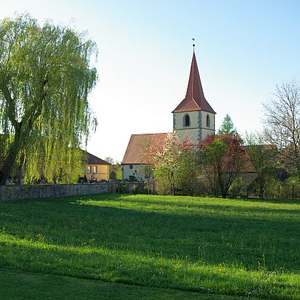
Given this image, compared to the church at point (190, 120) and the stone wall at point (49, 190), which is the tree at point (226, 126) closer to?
the church at point (190, 120)

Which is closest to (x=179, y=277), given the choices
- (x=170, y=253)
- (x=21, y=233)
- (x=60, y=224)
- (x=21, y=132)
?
(x=170, y=253)

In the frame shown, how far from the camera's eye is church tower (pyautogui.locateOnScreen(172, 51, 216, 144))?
205 ft

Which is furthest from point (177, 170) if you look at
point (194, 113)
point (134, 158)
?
point (134, 158)

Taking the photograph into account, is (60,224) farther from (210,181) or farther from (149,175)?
(149,175)

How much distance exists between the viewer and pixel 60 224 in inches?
587

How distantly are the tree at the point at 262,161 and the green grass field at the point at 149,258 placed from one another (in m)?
21.3

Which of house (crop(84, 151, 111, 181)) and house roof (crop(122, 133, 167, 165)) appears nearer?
house roof (crop(122, 133, 167, 165))

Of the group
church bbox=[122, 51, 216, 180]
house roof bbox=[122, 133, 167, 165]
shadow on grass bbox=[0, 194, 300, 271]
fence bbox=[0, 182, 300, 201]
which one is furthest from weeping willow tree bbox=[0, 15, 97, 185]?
house roof bbox=[122, 133, 167, 165]

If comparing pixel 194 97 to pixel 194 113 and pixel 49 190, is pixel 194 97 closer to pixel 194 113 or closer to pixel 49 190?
pixel 194 113

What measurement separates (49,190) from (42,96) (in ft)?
24.2

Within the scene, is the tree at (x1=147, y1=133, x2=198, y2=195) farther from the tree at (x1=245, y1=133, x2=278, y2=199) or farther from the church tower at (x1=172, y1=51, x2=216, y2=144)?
the church tower at (x1=172, y1=51, x2=216, y2=144)

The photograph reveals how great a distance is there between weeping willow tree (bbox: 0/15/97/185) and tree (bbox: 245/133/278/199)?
1605cm

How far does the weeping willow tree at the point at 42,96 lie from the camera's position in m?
25.0

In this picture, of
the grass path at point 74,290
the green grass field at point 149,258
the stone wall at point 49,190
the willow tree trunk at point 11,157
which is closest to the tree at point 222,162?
the stone wall at point 49,190
